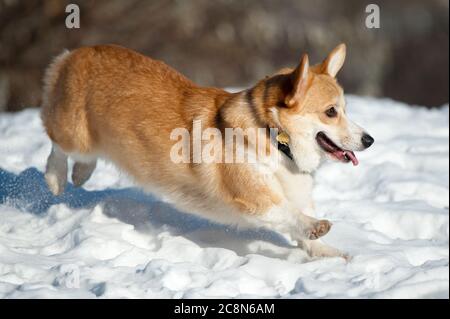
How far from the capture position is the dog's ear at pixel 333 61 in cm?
424

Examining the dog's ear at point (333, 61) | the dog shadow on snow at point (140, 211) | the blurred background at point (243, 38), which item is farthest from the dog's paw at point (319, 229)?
the blurred background at point (243, 38)

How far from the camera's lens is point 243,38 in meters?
11.6

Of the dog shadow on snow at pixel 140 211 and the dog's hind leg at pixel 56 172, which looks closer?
the dog shadow on snow at pixel 140 211

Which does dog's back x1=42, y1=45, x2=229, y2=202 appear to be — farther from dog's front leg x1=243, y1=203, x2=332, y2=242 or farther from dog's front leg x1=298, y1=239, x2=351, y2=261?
dog's front leg x1=298, y1=239, x2=351, y2=261

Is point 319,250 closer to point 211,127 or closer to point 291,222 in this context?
point 291,222

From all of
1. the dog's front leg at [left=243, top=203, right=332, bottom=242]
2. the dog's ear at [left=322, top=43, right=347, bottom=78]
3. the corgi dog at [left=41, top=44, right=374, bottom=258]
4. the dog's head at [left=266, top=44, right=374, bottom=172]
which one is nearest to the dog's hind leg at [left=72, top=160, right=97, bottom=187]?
the corgi dog at [left=41, top=44, right=374, bottom=258]

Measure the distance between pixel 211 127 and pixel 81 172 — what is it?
1.39 m

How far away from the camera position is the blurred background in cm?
989

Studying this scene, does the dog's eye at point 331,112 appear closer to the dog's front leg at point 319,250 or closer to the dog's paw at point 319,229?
the dog's paw at point 319,229

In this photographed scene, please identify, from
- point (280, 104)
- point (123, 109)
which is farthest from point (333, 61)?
point (123, 109)

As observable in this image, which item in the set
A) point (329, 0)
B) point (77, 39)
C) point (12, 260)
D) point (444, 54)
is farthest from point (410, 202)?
point (329, 0)

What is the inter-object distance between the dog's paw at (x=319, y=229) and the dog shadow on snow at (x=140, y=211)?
0.29m

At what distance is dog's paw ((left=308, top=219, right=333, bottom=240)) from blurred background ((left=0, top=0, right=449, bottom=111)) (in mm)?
6456

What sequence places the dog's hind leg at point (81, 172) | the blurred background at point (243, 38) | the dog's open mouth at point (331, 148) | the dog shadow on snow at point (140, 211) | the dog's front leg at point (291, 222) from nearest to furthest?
1. the dog's front leg at point (291, 222)
2. the dog's open mouth at point (331, 148)
3. the dog shadow on snow at point (140, 211)
4. the dog's hind leg at point (81, 172)
5. the blurred background at point (243, 38)
